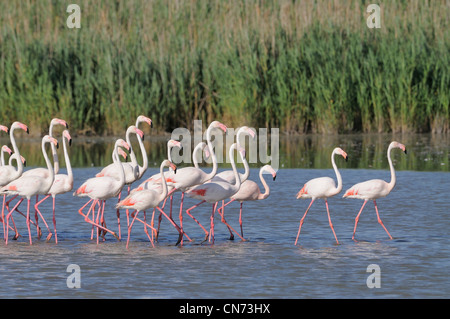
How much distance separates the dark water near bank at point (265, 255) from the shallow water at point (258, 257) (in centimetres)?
1

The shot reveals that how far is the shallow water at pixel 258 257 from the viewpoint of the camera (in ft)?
25.6

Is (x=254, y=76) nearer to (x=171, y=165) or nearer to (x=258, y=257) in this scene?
(x=171, y=165)

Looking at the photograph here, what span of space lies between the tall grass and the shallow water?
24.3 feet

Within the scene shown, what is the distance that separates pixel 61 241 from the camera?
406 inches

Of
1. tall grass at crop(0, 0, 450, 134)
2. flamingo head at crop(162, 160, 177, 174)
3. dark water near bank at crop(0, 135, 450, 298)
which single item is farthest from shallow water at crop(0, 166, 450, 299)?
tall grass at crop(0, 0, 450, 134)

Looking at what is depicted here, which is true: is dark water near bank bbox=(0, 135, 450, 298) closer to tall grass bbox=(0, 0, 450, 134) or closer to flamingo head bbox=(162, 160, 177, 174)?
flamingo head bbox=(162, 160, 177, 174)

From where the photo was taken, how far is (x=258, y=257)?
923 cm

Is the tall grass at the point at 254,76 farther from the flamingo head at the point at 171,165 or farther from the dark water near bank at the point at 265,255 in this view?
the flamingo head at the point at 171,165

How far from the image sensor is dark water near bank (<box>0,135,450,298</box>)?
25.6 ft

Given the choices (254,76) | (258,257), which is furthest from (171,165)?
(254,76)

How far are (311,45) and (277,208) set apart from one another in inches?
344

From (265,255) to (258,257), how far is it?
0.12m

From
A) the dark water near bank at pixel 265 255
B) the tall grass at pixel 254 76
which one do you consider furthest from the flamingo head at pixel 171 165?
the tall grass at pixel 254 76


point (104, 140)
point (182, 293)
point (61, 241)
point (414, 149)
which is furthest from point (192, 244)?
point (104, 140)
